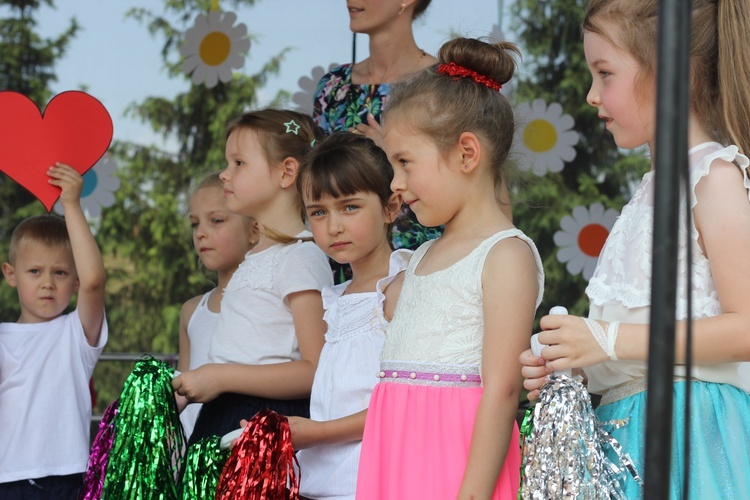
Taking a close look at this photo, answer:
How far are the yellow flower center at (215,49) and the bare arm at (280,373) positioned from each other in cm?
260

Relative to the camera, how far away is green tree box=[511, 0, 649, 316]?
4496 millimetres

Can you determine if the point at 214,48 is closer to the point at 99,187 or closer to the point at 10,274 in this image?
the point at 99,187

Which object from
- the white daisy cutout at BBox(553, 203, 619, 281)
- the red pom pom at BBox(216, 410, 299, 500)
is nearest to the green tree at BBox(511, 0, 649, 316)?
the white daisy cutout at BBox(553, 203, 619, 281)

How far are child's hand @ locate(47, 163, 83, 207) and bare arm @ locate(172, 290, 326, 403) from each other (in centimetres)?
57

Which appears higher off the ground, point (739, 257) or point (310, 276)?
point (310, 276)

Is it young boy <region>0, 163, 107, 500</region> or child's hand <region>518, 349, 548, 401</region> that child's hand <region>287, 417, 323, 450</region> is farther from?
young boy <region>0, 163, 107, 500</region>

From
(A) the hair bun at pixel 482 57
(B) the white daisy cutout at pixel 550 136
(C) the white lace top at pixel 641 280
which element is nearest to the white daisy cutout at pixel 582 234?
(B) the white daisy cutout at pixel 550 136

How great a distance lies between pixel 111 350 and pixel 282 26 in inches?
69.6

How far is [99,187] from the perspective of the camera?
457 cm

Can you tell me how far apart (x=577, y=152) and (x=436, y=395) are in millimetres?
3174

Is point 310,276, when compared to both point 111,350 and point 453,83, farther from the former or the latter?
point 111,350

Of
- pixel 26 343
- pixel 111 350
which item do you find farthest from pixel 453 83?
pixel 111 350

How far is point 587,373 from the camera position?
5.03 feet

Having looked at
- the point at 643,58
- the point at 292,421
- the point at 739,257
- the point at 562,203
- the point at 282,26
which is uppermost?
the point at 282,26
